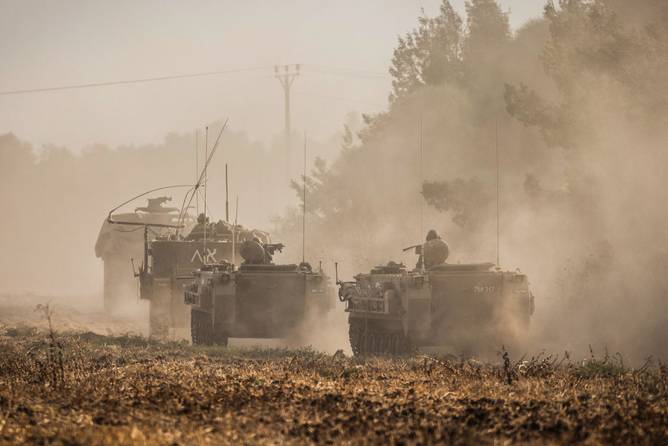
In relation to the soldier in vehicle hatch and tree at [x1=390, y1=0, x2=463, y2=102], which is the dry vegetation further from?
tree at [x1=390, y1=0, x2=463, y2=102]

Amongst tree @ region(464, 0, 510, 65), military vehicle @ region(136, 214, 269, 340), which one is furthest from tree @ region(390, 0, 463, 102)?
military vehicle @ region(136, 214, 269, 340)

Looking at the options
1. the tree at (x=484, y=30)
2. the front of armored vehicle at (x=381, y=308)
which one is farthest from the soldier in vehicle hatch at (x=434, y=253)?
the tree at (x=484, y=30)

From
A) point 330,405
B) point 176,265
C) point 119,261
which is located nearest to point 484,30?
point 119,261

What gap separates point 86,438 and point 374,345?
13.6 m

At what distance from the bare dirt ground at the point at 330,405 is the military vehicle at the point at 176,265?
42.2ft

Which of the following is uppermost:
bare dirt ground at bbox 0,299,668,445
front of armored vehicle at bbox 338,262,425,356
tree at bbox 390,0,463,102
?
tree at bbox 390,0,463,102

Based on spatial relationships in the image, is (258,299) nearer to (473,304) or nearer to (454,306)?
A: (454,306)

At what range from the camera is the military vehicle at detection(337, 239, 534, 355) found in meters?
21.0

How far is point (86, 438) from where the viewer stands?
368 inches

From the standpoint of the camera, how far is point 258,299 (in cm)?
2359

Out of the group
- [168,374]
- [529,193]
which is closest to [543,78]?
[529,193]

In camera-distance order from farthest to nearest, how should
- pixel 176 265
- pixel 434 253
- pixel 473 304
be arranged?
pixel 176 265, pixel 434 253, pixel 473 304

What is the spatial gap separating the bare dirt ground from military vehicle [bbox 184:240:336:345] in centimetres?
685

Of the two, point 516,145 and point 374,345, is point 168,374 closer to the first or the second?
point 374,345
